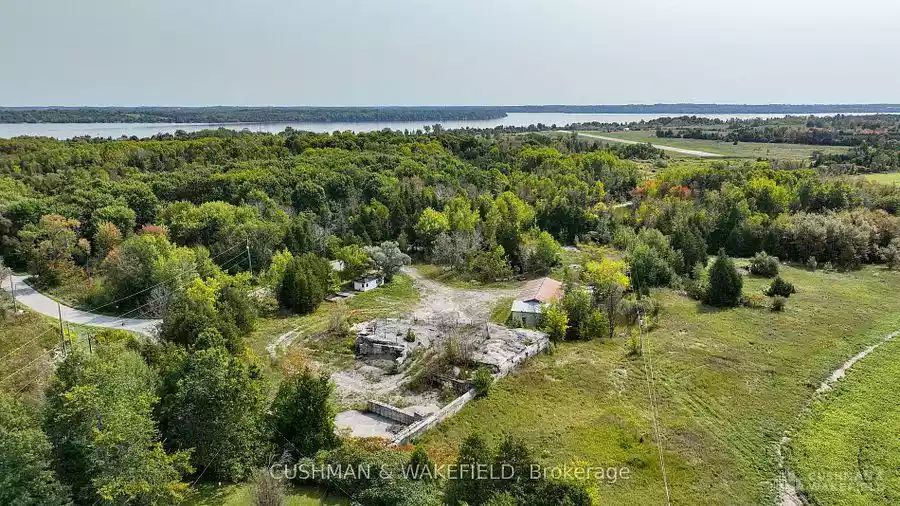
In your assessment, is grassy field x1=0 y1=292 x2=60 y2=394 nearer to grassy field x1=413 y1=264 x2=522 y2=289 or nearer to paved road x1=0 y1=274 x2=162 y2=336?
paved road x1=0 y1=274 x2=162 y2=336

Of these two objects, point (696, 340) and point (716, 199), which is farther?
point (716, 199)

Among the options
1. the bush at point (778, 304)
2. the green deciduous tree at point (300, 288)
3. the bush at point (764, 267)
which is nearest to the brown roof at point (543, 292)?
the bush at point (778, 304)

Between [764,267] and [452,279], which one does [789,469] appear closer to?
[764,267]

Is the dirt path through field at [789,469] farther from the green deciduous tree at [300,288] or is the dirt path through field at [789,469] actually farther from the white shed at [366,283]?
the white shed at [366,283]

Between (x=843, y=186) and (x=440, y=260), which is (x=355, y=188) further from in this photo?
(x=843, y=186)

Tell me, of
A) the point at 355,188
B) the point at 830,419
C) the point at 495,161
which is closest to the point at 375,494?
the point at 830,419

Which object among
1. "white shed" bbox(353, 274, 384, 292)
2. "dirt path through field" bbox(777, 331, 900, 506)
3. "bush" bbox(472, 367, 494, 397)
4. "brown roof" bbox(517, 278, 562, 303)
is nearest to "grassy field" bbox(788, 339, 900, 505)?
"dirt path through field" bbox(777, 331, 900, 506)
